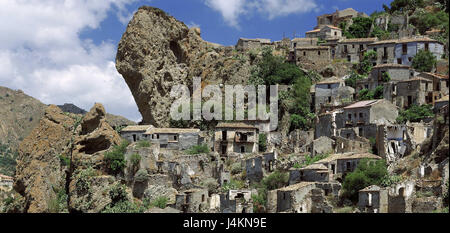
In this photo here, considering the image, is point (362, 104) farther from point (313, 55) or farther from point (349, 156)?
point (313, 55)

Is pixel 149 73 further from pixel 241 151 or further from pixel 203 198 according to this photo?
pixel 203 198

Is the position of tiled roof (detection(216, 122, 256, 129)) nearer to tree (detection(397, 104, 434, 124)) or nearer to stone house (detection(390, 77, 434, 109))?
stone house (detection(390, 77, 434, 109))

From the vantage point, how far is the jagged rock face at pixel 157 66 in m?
66.7

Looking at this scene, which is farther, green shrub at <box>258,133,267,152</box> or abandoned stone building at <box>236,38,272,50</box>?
abandoned stone building at <box>236,38,272,50</box>

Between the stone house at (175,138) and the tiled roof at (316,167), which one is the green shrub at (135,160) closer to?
the stone house at (175,138)

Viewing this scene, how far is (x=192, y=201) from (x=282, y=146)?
1175 cm

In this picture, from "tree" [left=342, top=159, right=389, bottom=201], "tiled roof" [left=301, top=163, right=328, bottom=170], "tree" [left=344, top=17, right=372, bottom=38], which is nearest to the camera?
"tree" [left=342, top=159, right=389, bottom=201]

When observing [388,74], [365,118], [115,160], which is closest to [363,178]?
[365,118]

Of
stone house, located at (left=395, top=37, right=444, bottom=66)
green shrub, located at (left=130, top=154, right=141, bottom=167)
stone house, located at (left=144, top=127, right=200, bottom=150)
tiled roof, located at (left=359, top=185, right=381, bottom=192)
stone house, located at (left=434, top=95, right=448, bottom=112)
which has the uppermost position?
stone house, located at (left=395, top=37, right=444, bottom=66)

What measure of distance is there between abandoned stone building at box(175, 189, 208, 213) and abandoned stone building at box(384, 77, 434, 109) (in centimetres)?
1811

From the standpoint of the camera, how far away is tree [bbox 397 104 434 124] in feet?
170

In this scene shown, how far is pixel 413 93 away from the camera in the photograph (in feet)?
179

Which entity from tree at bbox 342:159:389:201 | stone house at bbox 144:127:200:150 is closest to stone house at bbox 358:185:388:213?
tree at bbox 342:159:389:201
